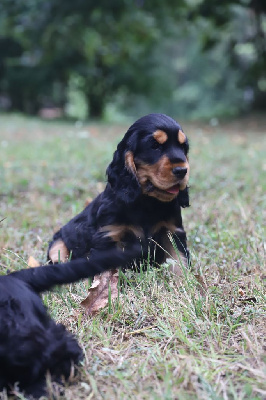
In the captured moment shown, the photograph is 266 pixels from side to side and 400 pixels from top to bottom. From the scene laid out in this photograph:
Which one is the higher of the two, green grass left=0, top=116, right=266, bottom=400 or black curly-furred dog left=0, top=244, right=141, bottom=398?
black curly-furred dog left=0, top=244, right=141, bottom=398

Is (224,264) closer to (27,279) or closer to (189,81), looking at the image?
(27,279)

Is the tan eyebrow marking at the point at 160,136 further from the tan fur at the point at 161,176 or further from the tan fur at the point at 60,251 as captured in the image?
the tan fur at the point at 60,251

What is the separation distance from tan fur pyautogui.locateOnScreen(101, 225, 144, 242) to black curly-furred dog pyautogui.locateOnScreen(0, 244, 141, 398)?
900 millimetres

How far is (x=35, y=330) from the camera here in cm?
190

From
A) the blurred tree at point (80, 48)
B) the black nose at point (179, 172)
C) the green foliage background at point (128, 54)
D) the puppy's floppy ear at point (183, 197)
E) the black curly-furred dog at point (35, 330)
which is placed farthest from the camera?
the green foliage background at point (128, 54)

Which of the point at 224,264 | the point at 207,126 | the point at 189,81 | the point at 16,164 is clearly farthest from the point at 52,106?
the point at 224,264

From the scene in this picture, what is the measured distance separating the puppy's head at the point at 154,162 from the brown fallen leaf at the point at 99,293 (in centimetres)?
50

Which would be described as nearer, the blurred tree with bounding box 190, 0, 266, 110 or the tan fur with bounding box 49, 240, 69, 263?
the tan fur with bounding box 49, 240, 69, 263

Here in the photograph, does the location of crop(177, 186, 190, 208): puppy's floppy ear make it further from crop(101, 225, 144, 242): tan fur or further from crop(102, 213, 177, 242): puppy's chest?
crop(101, 225, 144, 242): tan fur

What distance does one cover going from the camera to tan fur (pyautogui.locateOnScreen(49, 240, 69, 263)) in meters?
3.34

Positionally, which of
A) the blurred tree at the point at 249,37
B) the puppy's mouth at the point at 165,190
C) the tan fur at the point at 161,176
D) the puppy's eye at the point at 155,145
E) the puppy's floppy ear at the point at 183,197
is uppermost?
the blurred tree at the point at 249,37

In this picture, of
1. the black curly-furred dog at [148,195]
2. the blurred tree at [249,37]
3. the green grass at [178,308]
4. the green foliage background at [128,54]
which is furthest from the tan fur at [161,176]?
the blurred tree at [249,37]

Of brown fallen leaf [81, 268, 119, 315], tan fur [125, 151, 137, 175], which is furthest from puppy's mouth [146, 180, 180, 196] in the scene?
brown fallen leaf [81, 268, 119, 315]

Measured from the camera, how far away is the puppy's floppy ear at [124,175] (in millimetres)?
2990
